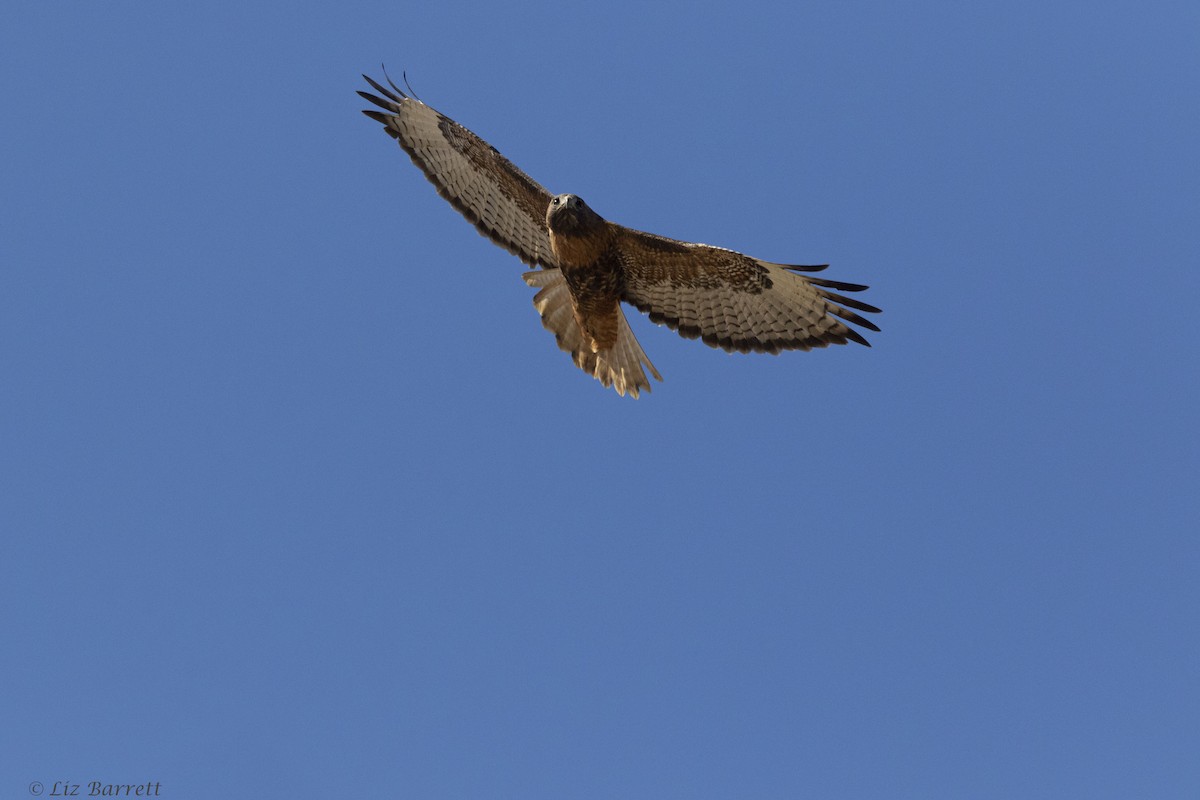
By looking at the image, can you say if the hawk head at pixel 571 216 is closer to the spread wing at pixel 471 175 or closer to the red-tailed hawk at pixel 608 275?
the red-tailed hawk at pixel 608 275

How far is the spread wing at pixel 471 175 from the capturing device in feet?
31.9

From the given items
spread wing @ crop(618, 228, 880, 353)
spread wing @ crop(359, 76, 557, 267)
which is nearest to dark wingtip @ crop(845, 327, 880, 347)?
spread wing @ crop(618, 228, 880, 353)

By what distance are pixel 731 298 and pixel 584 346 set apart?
134 centimetres

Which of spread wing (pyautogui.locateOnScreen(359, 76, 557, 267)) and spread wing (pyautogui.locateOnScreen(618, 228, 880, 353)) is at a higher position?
spread wing (pyautogui.locateOnScreen(359, 76, 557, 267))

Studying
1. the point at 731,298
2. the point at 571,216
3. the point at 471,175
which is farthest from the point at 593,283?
the point at 471,175

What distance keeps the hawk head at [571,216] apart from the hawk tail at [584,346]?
0.98 meters

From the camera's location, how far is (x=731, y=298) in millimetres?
9508

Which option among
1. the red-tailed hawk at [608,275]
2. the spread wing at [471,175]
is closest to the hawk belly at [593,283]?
the red-tailed hawk at [608,275]

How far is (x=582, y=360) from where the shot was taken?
9.90 metres

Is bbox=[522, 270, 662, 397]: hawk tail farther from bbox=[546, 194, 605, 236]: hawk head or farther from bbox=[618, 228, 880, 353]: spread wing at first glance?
bbox=[546, 194, 605, 236]: hawk head

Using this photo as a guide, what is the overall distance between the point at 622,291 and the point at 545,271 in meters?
0.74

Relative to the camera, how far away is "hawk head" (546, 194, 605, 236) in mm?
8781

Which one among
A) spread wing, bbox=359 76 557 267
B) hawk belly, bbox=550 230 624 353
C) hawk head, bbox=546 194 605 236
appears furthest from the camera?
spread wing, bbox=359 76 557 267

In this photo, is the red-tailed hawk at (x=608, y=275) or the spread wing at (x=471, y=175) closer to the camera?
the red-tailed hawk at (x=608, y=275)
